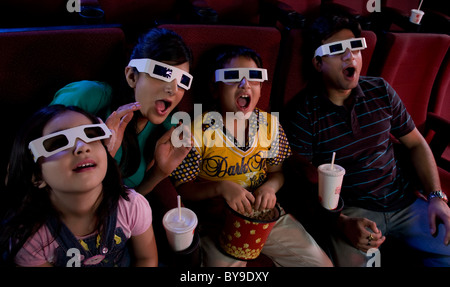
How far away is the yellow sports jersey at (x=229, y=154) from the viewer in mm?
1076

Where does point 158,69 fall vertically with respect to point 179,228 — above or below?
above

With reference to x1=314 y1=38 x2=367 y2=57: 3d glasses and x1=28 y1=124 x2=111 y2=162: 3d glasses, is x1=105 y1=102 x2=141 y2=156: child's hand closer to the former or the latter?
x1=28 y1=124 x2=111 y2=162: 3d glasses

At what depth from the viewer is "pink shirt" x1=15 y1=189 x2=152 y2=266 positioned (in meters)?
0.75

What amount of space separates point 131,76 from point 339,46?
0.76m

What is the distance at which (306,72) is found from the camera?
1.34 meters

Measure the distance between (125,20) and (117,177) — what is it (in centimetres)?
104

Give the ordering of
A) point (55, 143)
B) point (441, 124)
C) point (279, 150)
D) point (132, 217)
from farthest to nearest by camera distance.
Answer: point (441, 124), point (279, 150), point (132, 217), point (55, 143)

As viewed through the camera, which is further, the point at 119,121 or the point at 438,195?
the point at 438,195

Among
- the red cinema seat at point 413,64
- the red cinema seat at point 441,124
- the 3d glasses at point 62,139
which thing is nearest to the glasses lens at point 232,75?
the 3d glasses at point 62,139

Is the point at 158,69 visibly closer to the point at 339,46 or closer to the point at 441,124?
the point at 339,46

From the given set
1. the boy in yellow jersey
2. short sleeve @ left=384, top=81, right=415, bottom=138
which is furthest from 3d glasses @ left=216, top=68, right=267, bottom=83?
short sleeve @ left=384, top=81, right=415, bottom=138

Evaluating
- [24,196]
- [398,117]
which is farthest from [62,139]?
[398,117]

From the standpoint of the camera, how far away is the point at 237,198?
3.18 feet

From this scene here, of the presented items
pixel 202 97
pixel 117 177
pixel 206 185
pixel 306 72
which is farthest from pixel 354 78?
pixel 117 177
